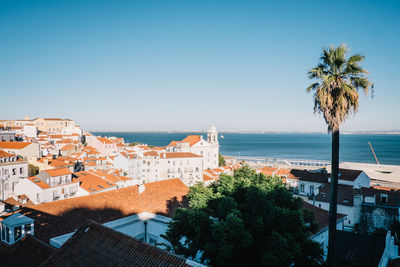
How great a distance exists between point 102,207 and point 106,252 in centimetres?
767

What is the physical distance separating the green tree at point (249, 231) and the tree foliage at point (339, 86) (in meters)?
4.34

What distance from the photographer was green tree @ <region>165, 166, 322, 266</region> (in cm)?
948

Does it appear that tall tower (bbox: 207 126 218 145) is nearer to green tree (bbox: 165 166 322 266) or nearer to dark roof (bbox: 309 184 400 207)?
dark roof (bbox: 309 184 400 207)

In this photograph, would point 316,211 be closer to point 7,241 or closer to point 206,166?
point 7,241

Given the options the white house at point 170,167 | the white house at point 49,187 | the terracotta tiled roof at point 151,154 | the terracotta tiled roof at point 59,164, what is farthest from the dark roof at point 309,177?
the terracotta tiled roof at point 151,154

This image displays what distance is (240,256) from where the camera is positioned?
10.2 meters

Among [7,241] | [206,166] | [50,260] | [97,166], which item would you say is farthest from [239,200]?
[206,166]

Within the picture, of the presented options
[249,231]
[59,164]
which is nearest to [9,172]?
[59,164]

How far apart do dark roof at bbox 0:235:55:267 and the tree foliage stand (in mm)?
12944

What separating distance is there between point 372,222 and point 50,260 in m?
26.5

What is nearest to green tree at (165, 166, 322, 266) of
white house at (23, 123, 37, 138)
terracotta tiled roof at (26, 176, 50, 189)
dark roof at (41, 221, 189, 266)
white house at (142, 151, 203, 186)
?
dark roof at (41, 221, 189, 266)

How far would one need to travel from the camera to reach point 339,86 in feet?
36.6

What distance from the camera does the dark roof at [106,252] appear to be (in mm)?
9242

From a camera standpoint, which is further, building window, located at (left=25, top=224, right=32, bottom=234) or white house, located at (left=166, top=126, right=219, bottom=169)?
white house, located at (left=166, top=126, right=219, bottom=169)
